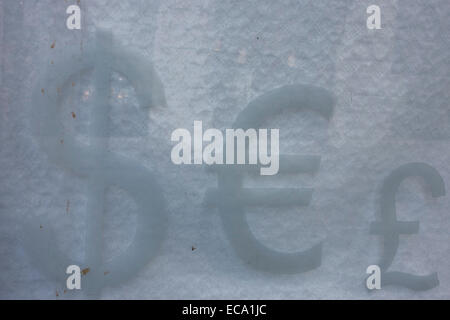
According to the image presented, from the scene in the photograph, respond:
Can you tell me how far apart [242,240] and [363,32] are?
4.33ft

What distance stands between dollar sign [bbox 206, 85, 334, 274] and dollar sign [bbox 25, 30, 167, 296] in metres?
0.35

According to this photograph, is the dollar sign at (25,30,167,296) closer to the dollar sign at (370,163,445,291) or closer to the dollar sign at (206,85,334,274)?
the dollar sign at (206,85,334,274)

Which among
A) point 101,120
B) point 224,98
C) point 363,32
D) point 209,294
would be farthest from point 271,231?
point 363,32

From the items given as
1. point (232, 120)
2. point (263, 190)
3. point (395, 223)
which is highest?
point (232, 120)

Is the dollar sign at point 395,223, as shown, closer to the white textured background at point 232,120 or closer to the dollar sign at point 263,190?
the white textured background at point 232,120

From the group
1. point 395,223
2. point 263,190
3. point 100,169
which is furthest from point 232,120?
point 395,223

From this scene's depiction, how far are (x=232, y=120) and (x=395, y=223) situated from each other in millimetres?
1077

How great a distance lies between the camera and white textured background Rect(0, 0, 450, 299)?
1.56 meters

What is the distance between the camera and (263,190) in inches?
63.6

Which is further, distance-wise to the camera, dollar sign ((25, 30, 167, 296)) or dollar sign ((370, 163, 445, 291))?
dollar sign ((370, 163, 445, 291))

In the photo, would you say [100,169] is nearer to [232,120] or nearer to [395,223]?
[232,120]

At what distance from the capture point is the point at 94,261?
5.19 feet

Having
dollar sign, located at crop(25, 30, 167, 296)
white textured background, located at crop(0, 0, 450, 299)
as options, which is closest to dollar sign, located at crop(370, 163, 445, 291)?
white textured background, located at crop(0, 0, 450, 299)

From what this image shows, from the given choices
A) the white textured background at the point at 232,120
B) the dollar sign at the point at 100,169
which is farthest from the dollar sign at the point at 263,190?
the dollar sign at the point at 100,169
